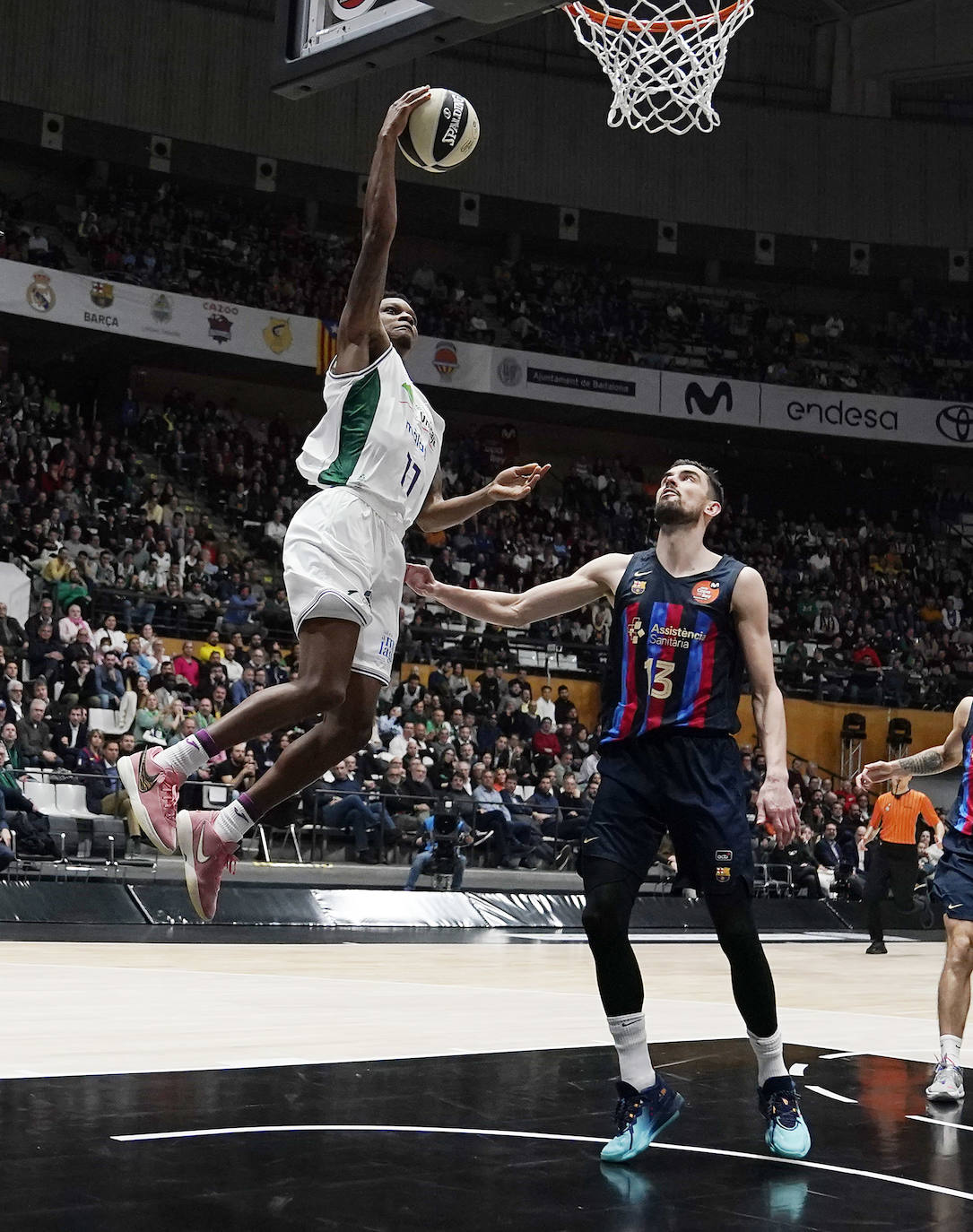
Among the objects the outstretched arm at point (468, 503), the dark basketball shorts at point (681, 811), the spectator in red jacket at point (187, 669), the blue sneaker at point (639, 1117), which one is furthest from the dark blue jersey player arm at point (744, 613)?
the spectator in red jacket at point (187, 669)

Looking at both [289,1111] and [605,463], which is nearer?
[289,1111]

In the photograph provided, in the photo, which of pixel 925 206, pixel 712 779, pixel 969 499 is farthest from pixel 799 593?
pixel 712 779

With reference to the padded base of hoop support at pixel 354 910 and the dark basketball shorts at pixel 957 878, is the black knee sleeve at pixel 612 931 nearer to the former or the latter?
the dark basketball shorts at pixel 957 878

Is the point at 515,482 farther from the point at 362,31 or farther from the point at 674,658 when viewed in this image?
the point at 362,31

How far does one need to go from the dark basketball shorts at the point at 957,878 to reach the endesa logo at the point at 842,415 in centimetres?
2481

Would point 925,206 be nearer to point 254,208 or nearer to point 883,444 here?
point 883,444

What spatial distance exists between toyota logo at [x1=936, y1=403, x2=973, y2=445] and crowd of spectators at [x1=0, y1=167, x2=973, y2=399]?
1.36 ft

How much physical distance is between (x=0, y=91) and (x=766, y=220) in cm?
1571

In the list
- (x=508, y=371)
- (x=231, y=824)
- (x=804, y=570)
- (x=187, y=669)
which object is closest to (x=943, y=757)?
(x=231, y=824)

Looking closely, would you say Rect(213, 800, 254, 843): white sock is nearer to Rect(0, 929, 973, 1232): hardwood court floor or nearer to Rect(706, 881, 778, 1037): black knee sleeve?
Rect(0, 929, 973, 1232): hardwood court floor

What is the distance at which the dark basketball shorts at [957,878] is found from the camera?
6152 mm

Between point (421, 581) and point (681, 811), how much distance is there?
4.40 ft

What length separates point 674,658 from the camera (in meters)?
4.54

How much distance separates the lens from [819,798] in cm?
2159
